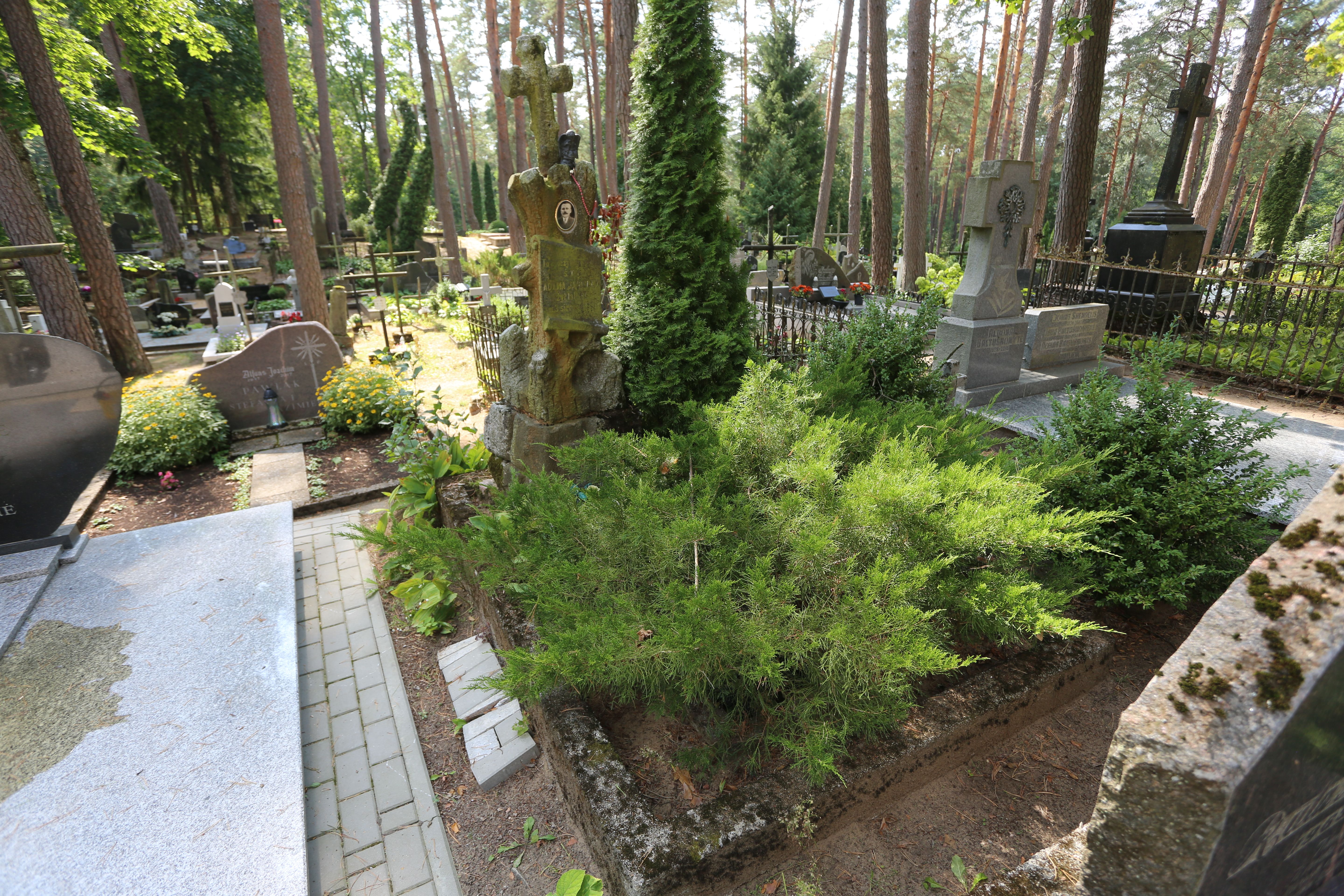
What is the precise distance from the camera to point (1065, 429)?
3684 mm

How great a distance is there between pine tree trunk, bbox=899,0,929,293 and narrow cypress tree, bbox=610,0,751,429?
7.10 m

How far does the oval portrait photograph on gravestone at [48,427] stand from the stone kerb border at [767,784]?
384 cm

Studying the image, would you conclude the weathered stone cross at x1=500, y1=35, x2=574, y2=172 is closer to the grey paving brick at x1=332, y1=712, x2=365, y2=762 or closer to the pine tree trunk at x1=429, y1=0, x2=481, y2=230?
the grey paving brick at x1=332, y1=712, x2=365, y2=762

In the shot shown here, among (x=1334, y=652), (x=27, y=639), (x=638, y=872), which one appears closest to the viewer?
(x=1334, y=652)

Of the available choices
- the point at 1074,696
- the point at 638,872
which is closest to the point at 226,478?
the point at 638,872

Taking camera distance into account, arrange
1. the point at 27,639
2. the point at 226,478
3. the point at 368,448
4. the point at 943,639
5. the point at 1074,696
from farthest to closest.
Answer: the point at 368,448 → the point at 226,478 → the point at 27,639 → the point at 1074,696 → the point at 943,639

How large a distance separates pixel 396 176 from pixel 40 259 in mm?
16668

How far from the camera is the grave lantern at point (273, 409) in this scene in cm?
734

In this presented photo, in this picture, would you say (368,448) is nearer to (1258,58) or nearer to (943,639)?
(943,639)

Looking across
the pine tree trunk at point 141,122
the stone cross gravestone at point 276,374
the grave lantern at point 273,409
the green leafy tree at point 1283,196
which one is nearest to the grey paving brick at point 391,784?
the grave lantern at point 273,409

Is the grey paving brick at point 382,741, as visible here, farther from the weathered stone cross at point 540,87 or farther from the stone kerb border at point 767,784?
the weathered stone cross at point 540,87

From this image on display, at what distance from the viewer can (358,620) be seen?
4.18 meters

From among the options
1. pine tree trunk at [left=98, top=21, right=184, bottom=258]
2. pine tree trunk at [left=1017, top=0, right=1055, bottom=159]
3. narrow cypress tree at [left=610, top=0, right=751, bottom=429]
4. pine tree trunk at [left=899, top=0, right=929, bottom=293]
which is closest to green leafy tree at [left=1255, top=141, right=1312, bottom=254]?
pine tree trunk at [left=1017, top=0, right=1055, bottom=159]

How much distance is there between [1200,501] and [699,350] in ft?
11.3
